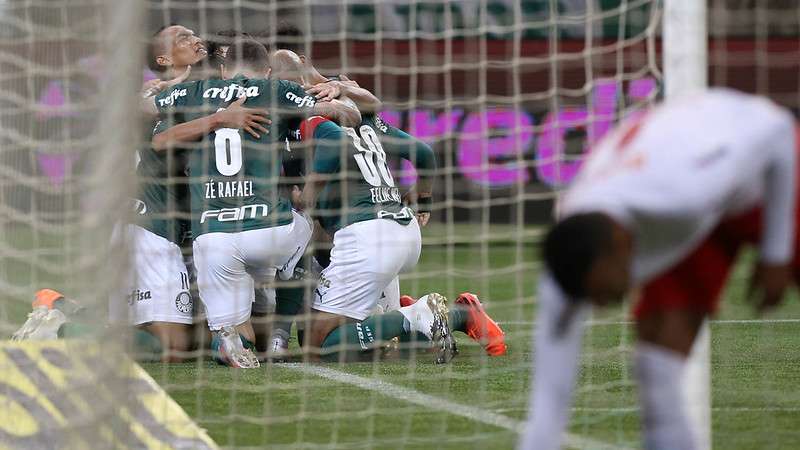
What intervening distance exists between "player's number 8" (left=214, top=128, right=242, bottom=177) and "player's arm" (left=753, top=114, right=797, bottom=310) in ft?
13.4

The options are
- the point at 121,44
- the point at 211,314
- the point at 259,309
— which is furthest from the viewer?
the point at 259,309

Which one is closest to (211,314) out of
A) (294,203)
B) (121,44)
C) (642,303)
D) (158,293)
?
(158,293)

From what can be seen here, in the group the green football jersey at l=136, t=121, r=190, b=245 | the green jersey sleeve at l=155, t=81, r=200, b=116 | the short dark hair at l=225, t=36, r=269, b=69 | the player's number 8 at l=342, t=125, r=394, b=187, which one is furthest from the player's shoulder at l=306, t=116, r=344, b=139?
the green football jersey at l=136, t=121, r=190, b=245

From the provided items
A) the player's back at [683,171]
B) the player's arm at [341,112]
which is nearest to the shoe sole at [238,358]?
the player's arm at [341,112]

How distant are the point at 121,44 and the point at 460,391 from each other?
9.16ft

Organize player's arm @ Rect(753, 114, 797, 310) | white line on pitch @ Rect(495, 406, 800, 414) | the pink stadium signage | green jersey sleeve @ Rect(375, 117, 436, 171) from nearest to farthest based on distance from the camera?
player's arm @ Rect(753, 114, 797, 310), white line on pitch @ Rect(495, 406, 800, 414), the pink stadium signage, green jersey sleeve @ Rect(375, 117, 436, 171)

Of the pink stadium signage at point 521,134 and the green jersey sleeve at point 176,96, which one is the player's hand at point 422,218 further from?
the green jersey sleeve at point 176,96

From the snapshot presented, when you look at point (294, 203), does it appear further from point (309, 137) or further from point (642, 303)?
point (642, 303)

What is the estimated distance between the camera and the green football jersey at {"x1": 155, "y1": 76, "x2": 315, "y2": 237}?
6.96 m

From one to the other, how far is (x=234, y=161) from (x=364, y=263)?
34.6 inches

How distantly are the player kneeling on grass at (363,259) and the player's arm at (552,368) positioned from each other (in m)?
3.78

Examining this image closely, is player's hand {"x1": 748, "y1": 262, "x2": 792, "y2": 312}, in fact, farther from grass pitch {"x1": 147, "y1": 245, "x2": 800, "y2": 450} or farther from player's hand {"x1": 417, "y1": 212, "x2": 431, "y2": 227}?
player's hand {"x1": 417, "y1": 212, "x2": 431, "y2": 227}

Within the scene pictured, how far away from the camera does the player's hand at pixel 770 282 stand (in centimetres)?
337

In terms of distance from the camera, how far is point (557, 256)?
3.05 meters
